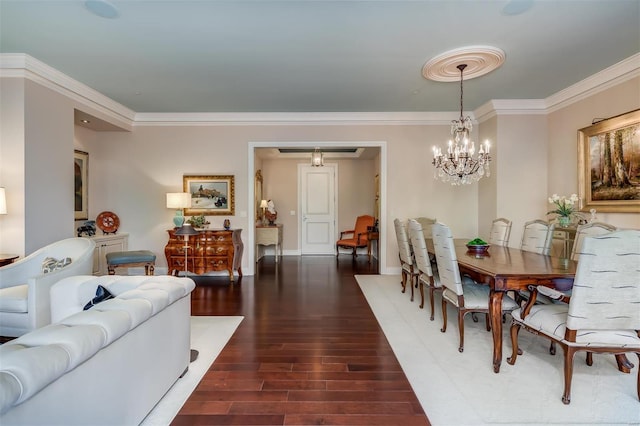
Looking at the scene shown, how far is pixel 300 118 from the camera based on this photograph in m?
5.32

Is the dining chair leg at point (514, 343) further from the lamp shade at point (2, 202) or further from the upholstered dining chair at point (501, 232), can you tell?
the lamp shade at point (2, 202)

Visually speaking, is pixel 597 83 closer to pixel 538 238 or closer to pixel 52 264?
pixel 538 238

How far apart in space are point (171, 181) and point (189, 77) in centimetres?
217

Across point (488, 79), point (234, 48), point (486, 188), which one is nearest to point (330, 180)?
point (486, 188)

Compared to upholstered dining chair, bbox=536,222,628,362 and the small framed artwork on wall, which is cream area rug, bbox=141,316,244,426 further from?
the small framed artwork on wall

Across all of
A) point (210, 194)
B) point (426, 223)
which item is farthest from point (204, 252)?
point (426, 223)

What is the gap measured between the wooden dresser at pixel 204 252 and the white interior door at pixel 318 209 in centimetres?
326

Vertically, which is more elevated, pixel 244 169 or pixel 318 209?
pixel 244 169

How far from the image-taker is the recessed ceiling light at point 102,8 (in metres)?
2.43

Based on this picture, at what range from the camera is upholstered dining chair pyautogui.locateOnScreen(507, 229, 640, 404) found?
1742 mm

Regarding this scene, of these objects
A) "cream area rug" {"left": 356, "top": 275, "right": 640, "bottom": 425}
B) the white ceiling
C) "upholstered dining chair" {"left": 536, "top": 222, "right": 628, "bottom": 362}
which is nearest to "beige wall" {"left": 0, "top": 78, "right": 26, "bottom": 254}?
the white ceiling

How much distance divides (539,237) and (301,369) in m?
2.77

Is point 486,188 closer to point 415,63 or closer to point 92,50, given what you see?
point 415,63

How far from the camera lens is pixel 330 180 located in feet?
26.6
